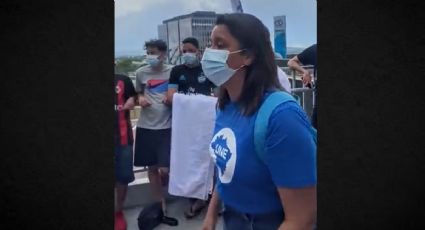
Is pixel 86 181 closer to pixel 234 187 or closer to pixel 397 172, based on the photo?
pixel 234 187

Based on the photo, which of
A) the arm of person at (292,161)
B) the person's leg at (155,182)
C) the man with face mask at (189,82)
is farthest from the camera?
the man with face mask at (189,82)

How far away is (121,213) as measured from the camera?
4.26ft

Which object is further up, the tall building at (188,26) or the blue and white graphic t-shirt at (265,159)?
the tall building at (188,26)

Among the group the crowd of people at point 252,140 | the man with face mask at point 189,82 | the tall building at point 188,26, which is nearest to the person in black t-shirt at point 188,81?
the man with face mask at point 189,82

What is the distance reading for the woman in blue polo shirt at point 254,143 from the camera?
1076 mm

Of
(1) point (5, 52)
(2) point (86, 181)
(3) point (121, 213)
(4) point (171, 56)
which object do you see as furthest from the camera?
(4) point (171, 56)

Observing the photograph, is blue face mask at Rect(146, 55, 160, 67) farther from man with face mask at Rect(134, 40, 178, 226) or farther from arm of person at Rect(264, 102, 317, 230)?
arm of person at Rect(264, 102, 317, 230)

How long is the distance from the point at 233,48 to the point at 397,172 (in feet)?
1.94

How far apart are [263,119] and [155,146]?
147 cm

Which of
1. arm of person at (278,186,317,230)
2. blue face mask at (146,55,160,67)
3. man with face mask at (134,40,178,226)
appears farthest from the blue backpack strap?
man with face mask at (134,40,178,226)

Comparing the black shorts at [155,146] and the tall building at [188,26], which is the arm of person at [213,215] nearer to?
the tall building at [188,26]

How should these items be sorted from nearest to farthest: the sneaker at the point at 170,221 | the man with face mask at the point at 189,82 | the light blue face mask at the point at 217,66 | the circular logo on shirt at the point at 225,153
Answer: the circular logo on shirt at the point at 225,153, the light blue face mask at the point at 217,66, the sneaker at the point at 170,221, the man with face mask at the point at 189,82

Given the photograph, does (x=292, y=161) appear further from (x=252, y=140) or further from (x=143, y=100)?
(x=143, y=100)

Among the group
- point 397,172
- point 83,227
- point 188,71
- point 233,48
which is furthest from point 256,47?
point 188,71
